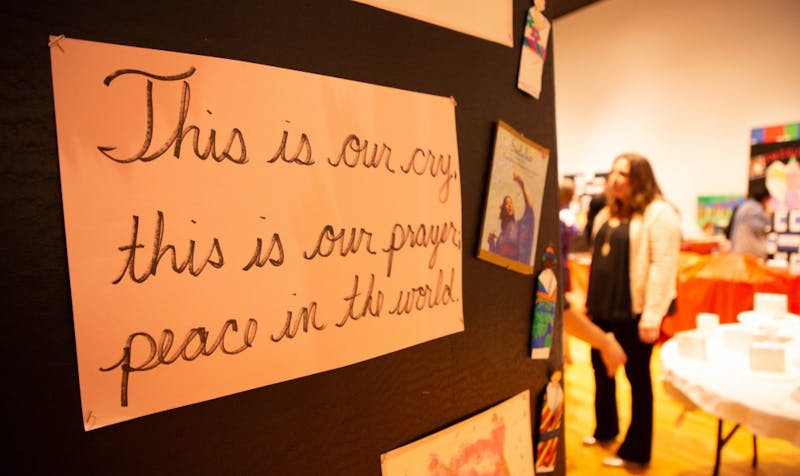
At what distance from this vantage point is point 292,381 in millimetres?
438

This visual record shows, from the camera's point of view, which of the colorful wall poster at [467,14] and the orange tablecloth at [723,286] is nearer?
the colorful wall poster at [467,14]

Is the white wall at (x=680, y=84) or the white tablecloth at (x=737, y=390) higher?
the white wall at (x=680, y=84)

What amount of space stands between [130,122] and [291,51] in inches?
6.3

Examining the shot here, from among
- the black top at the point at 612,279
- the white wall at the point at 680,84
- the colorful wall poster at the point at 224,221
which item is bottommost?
the black top at the point at 612,279

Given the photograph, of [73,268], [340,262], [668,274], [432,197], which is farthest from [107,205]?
[668,274]

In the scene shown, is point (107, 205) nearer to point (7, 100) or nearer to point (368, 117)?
point (7, 100)

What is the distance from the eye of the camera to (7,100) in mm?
316

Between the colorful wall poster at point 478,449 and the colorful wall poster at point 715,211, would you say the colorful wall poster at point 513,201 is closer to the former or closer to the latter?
the colorful wall poster at point 478,449

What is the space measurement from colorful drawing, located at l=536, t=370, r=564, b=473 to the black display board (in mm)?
24

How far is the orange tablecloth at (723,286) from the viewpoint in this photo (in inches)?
130

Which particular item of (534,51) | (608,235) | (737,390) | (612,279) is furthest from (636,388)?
(534,51)

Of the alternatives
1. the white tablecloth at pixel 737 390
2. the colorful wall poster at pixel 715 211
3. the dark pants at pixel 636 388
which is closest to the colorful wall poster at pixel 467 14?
the white tablecloth at pixel 737 390

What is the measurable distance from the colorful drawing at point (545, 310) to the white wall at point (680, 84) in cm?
564

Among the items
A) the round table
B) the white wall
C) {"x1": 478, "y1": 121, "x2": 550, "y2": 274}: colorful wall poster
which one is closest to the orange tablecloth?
the round table
